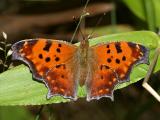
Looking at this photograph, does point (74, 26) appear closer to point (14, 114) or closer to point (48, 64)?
point (14, 114)

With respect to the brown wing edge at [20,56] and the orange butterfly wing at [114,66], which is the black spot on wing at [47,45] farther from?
the orange butterfly wing at [114,66]

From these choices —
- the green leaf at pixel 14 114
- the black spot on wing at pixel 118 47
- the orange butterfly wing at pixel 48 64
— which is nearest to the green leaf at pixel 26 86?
the orange butterfly wing at pixel 48 64

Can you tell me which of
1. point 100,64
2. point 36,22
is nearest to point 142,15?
point 100,64

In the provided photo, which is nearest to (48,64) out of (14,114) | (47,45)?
(47,45)

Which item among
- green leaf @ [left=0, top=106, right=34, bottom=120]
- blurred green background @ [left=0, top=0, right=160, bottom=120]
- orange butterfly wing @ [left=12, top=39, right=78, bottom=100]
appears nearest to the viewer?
orange butterfly wing @ [left=12, top=39, right=78, bottom=100]

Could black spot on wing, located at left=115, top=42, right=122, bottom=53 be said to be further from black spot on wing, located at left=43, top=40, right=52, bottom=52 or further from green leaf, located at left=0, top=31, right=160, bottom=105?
black spot on wing, located at left=43, top=40, right=52, bottom=52

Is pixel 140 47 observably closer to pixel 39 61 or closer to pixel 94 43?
pixel 94 43

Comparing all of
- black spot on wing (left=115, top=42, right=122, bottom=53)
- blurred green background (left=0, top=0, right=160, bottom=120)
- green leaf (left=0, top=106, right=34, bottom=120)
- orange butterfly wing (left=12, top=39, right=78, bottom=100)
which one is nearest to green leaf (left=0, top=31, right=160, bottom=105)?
orange butterfly wing (left=12, top=39, right=78, bottom=100)
